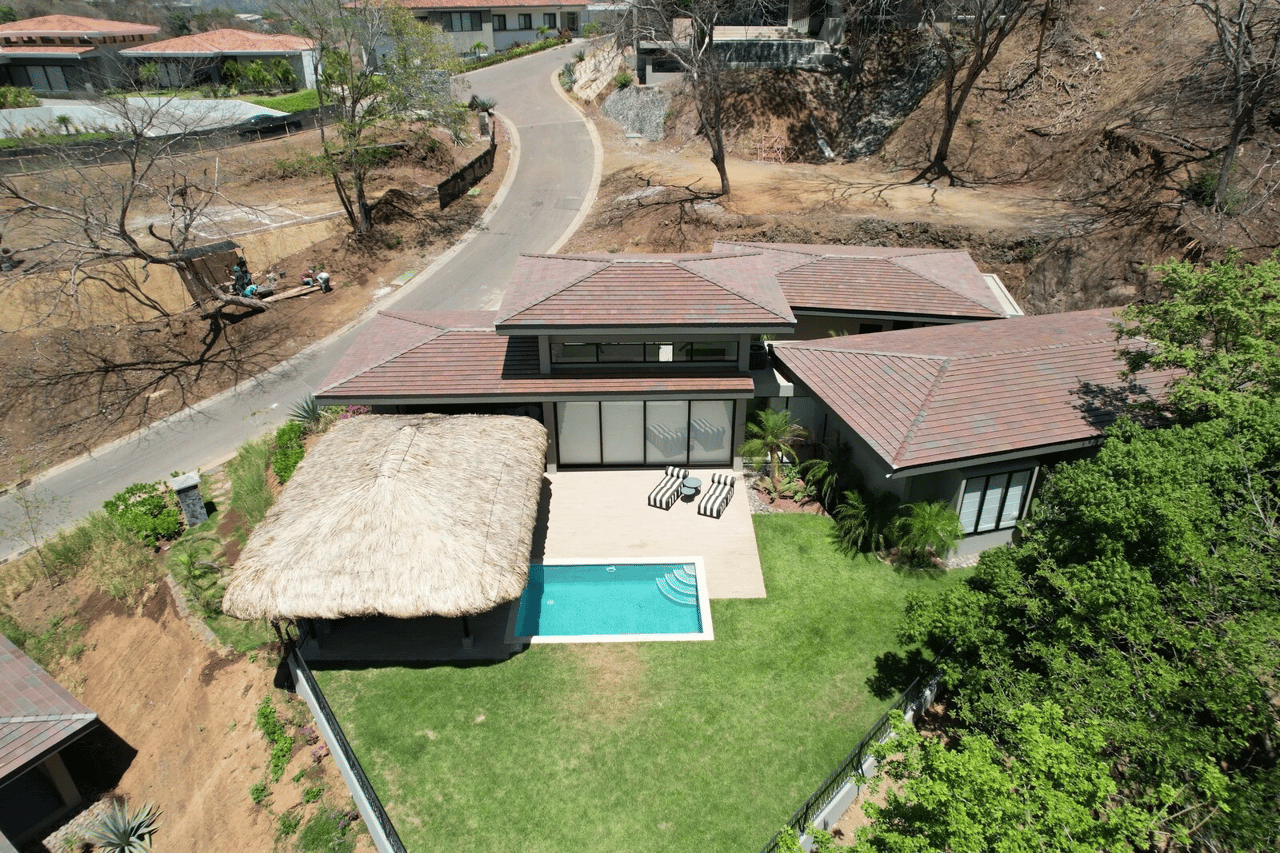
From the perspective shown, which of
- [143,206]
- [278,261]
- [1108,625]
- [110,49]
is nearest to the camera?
[1108,625]

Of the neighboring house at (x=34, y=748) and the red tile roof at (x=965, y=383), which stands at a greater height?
the red tile roof at (x=965, y=383)

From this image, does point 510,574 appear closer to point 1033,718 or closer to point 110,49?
point 1033,718

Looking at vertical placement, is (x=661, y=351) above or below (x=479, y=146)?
below

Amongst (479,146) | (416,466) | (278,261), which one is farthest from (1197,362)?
(479,146)

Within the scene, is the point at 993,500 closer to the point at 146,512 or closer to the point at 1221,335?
the point at 1221,335

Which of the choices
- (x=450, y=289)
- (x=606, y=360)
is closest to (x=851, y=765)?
(x=606, y=360)

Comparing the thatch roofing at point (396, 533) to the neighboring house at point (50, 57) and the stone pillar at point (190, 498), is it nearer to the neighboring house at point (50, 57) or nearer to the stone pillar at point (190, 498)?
the stone pillar at point (190, 498)

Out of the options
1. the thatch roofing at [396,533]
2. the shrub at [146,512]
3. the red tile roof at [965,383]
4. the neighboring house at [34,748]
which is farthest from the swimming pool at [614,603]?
the shrub at [146,512]
